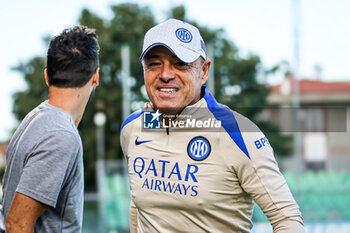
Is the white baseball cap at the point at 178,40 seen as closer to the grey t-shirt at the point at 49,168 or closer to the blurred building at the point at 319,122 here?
the grey t-shirt at the point at 49,168

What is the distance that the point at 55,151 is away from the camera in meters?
1.88

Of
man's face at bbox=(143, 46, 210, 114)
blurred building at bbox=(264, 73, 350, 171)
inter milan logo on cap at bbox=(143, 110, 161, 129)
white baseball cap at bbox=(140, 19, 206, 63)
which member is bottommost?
blurred building at bbox=(264, 73, 350, 171)

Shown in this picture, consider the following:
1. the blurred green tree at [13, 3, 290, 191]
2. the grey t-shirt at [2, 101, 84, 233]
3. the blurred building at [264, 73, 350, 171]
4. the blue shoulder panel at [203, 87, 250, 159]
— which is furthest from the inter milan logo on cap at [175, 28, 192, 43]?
the blurred green tree at [13, 3, 290, 191]

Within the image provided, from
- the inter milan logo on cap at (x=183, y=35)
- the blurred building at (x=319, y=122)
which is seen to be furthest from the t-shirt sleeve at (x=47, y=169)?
the blurred building at (x=319, y=122)

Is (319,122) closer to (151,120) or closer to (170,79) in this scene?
(151,120)

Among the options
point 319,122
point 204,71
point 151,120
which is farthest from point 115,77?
point 204,71

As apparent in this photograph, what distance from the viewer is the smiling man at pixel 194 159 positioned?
1.87m

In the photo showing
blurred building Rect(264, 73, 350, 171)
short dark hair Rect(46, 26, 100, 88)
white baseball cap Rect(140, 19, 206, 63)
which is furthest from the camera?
blurred building Rect(264, 73, 350, 171)

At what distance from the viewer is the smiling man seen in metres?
1.87

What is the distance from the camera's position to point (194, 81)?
2045mm

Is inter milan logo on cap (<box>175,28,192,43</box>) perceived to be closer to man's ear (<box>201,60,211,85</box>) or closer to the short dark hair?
man's ear (<box>201,60,211,85</box>)

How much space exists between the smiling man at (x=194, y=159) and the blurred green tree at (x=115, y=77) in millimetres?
26425

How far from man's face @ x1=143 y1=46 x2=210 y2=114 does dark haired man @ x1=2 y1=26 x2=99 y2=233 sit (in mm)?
284

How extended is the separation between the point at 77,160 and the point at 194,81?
0.59m
